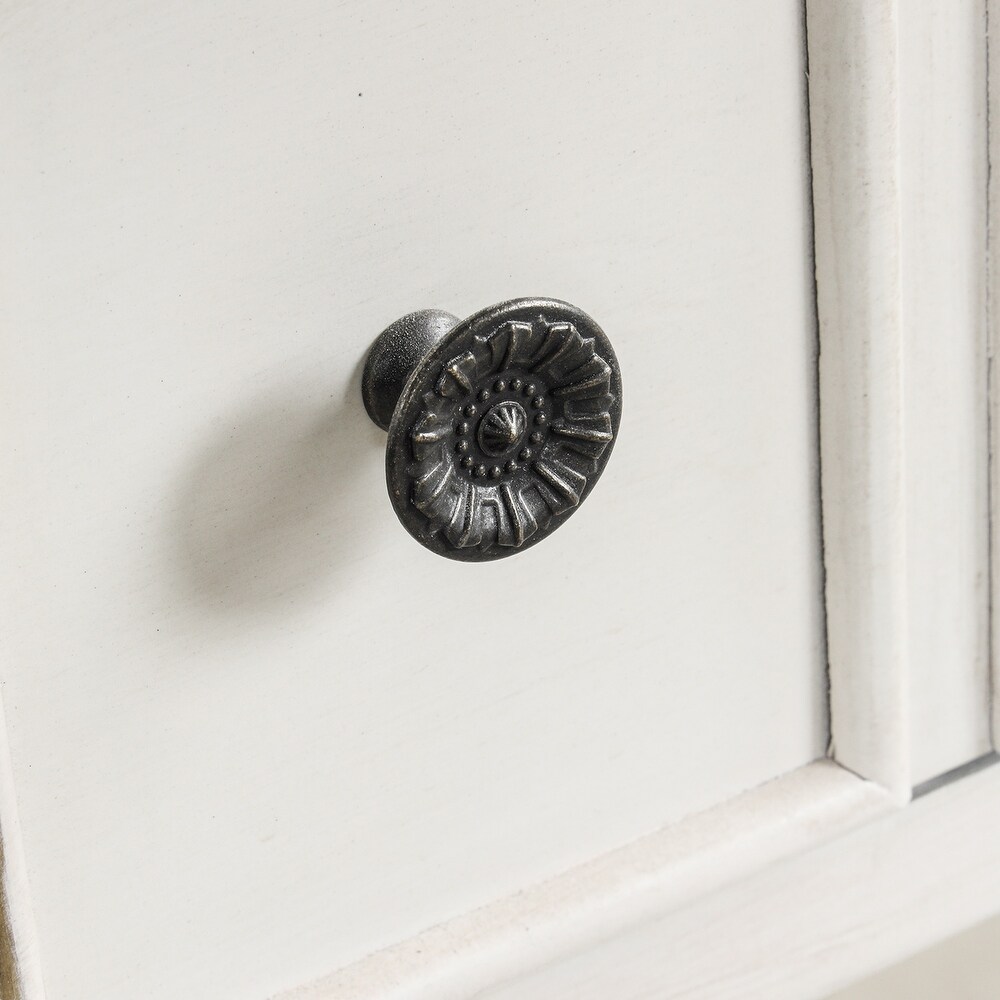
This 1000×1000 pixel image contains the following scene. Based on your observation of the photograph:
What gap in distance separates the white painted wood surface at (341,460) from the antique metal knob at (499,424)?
41 millimetres

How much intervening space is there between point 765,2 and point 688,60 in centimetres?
3

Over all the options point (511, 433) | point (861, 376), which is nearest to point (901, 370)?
point (861, 376)

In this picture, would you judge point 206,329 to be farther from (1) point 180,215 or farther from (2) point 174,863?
(2) point 174,863

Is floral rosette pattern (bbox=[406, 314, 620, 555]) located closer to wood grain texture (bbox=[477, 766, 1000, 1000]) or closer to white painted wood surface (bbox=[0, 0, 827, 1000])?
white painted wood surface (bbox=[0, 0, 827, 1000])

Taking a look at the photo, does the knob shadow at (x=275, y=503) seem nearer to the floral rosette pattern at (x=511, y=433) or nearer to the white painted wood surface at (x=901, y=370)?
the floral rosette pattern at (x=511, y=433)

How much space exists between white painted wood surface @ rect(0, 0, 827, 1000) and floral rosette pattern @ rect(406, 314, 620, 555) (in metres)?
0.05

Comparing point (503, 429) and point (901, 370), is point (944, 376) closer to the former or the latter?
point (901, 370)

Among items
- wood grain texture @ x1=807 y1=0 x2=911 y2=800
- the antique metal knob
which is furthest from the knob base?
wood grain texture @ x1=807 y1=0 x2=911 y2=800

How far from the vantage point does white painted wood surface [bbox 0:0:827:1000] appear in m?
0.27

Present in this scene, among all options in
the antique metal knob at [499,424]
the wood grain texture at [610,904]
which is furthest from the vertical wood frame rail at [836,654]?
the antique metal knob at [499,424]

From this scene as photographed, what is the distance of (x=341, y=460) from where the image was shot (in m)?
0.31

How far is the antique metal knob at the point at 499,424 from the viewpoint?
259 mm

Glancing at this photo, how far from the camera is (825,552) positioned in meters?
0.39

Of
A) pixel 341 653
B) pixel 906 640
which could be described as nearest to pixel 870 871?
pixel 906 640
